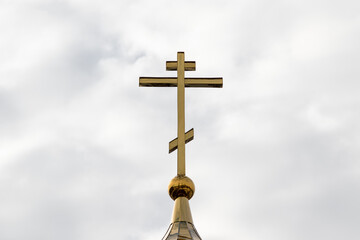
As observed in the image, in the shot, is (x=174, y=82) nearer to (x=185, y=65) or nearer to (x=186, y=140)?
(x=185, y=65)

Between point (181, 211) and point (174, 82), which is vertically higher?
point (174, 82)

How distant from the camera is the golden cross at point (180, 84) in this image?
71.0 feet

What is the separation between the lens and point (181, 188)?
2127 cm

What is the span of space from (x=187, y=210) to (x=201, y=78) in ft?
9.25

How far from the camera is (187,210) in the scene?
21.2 m

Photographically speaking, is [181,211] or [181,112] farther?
[181,112]

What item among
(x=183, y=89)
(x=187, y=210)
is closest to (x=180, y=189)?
(x=187, y=210)

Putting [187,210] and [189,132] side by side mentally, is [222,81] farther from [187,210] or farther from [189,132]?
[187,210]

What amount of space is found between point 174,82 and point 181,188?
235cm

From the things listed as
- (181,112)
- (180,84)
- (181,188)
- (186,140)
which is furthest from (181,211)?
→ (180,84)

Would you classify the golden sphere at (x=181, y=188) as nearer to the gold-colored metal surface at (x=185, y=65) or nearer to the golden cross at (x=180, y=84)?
the golden cross at (x=180, y=84)

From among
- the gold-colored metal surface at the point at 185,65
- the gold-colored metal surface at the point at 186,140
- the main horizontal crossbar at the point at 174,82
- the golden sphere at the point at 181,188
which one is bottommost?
the golden sphere at the point at 181,188

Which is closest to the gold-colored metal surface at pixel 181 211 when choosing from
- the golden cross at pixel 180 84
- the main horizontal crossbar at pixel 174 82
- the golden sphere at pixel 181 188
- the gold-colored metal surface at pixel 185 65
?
the golden sphere at pixel 181 188

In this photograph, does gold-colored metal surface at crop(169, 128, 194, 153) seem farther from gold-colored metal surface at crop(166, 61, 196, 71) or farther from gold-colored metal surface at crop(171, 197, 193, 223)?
gold-colored metal surface at crop(166, 61, 196, 71)
